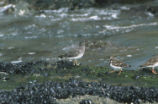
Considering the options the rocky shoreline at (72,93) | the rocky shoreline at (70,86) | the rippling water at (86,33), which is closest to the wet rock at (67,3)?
the rippling water at (86,33)

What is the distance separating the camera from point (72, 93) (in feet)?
46.0

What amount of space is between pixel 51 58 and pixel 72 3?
17.0 m

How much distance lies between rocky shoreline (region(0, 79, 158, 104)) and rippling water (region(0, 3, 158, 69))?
5513 mm

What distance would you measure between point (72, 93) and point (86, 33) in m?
17.7

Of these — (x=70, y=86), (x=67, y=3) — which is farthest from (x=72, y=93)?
(x=67, y=3)

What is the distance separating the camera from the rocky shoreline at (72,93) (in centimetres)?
1361

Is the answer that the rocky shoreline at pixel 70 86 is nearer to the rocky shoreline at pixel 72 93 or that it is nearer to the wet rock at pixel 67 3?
the rocky shoreline at pixel 72 93

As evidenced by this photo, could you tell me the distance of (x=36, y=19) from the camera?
122 feet

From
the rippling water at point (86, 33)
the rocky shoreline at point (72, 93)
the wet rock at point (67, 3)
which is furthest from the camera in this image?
the wet rock at point (67, 3)

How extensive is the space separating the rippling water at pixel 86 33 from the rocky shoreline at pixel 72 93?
18.1 ft

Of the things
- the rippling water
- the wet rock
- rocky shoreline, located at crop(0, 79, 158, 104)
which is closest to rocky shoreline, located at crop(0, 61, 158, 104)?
rocky shoreline, located at crop(0, 79, 158, 104)

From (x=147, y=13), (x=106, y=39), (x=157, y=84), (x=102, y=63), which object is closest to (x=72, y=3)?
(x=147, y=13)

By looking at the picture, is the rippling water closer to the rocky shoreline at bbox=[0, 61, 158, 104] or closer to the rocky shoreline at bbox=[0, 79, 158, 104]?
the rocky shoreline at bbox=[0, 61, 158, 104]

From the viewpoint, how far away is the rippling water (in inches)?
987
